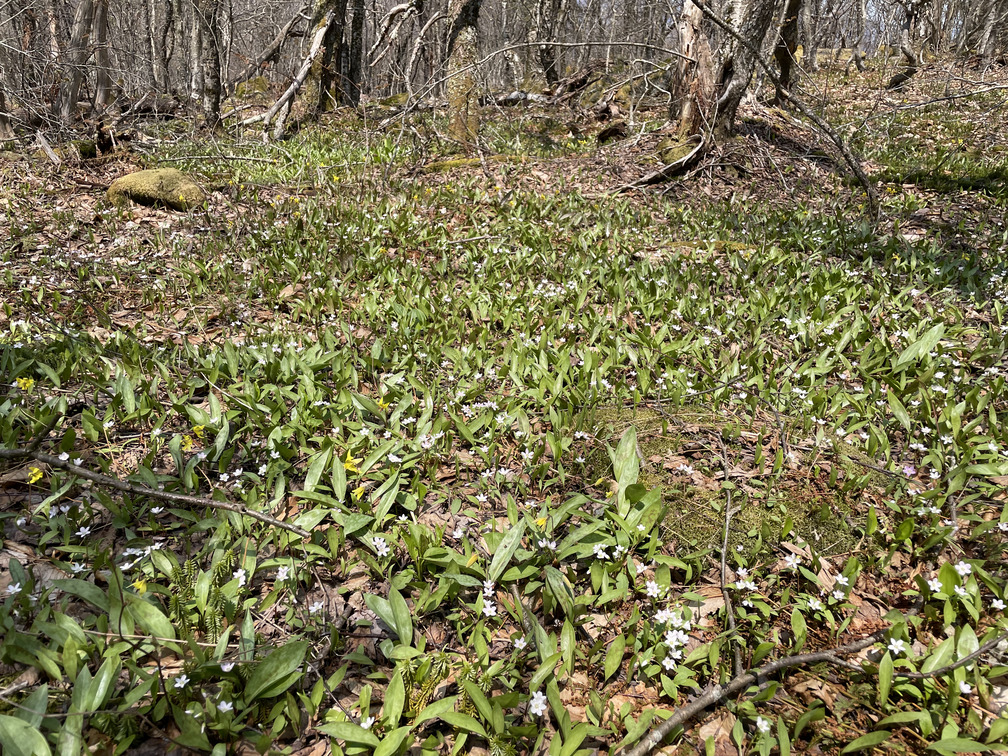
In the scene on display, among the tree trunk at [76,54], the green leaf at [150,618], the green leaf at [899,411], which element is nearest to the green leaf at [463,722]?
the green leaf at [150,618]

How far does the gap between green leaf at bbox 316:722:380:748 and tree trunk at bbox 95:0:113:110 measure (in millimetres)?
8225

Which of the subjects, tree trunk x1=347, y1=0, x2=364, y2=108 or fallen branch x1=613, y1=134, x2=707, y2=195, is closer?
fallen branch x1=613, y1=134, x2=707, y2=195

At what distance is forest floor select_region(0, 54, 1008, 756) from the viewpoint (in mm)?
1788

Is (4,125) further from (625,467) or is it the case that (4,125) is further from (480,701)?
(480,701)

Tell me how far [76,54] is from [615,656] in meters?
8.88

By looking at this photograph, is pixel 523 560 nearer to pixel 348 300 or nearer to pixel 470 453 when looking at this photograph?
pixel 470 453

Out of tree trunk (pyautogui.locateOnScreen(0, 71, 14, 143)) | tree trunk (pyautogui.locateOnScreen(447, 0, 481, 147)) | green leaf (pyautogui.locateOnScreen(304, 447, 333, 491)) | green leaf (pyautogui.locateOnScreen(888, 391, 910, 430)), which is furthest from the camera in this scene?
tree trunk (pyautogui.locateOnScreen(447, 0, 481, 147))

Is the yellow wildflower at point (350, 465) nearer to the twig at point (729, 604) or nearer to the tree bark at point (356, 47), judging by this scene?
the twig at point (729, 604)

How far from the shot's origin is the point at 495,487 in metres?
2.71

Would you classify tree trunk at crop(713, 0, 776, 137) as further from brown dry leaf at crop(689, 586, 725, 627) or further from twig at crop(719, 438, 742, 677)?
brown dry leaf at crop(689, 586, 725, 627)

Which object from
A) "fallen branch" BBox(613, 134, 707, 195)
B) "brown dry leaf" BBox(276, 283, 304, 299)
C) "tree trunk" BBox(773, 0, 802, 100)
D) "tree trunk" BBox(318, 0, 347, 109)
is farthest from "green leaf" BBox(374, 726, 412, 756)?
"tree trunk" BBox(318, 0, 347, 109)

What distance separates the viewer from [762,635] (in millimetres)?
2008

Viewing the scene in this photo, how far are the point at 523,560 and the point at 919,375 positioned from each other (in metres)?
2.57

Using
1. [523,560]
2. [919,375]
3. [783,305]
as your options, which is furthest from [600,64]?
[523,560]
